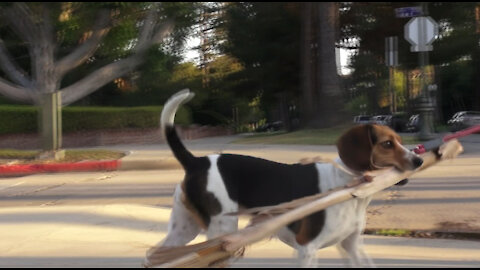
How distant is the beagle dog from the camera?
3.82m

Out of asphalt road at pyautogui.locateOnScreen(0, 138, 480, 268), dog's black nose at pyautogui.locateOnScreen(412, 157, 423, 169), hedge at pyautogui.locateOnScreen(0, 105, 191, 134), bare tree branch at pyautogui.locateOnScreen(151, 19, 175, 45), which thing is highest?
bare tree branch at pyautogui.locateOnScreen(151, 19, 175, 45)

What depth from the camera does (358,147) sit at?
3840 millimetres

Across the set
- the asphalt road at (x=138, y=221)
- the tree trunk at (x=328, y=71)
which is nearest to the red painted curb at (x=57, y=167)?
the asphalt road at (x=138, y=221)

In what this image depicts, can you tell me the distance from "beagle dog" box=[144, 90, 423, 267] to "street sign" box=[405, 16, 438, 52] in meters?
14.4

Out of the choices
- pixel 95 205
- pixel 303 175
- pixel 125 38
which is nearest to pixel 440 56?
pixel 125 38

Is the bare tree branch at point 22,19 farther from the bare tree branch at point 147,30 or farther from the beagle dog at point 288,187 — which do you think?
the beagle dog at point 288,187

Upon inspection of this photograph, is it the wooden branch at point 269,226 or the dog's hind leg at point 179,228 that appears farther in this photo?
the dog's hind leg at point 179,228

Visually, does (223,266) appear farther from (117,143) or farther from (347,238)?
(117,143)

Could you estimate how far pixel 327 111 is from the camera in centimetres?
2267

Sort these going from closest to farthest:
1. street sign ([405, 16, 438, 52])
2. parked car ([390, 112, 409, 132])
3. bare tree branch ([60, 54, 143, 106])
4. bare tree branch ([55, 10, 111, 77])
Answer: street sign ([405, 16, 438, 52]), bare tree branch ([55, 10, 111, 77]), bare tree branch ([60, 54, 143, 106]), parked car ([390, 112, 409, 132])

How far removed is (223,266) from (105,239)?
8.54ft

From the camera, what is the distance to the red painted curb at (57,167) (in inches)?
559

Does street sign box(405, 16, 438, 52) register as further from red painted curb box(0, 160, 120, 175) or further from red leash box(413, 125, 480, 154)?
Answer: red leash box(413, 125, 480, 154)

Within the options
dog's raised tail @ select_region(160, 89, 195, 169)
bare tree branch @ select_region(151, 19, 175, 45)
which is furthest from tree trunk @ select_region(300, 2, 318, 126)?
dog's raised tail @ select_region(160, 89, 195, 169)
